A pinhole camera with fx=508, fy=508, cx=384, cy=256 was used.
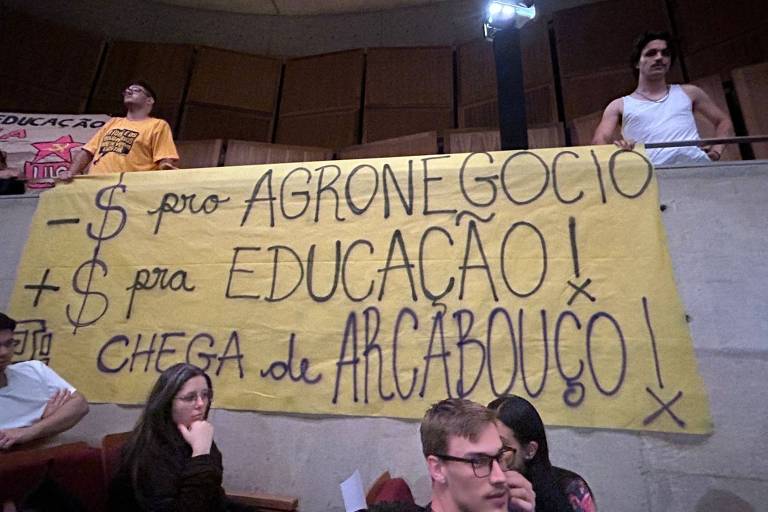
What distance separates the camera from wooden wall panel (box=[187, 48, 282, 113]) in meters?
6.59

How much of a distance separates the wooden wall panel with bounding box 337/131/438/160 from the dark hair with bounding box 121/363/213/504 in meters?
3.90

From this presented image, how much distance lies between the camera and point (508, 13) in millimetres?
3625

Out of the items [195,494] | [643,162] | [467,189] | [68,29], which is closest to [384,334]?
[467,189]

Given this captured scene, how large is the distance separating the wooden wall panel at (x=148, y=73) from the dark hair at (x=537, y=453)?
6016mm

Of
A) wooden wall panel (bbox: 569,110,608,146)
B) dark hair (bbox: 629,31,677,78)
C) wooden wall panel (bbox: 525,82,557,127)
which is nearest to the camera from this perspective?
Result: dark hair (bbox: 629,31,677,78)

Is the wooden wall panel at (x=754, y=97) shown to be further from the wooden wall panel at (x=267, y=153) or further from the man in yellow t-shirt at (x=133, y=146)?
the man in yellow t-shirt at (x=133, y=146)

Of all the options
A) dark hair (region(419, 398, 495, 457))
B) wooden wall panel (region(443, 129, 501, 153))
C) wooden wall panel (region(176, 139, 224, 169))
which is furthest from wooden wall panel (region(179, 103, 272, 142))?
dark hair (region(419, 398, 495, 457))

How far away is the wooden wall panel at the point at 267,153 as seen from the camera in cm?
562

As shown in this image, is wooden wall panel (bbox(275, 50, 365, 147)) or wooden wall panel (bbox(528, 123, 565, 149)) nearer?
wooden wall panel (bbox(528, 123, 565, 149))

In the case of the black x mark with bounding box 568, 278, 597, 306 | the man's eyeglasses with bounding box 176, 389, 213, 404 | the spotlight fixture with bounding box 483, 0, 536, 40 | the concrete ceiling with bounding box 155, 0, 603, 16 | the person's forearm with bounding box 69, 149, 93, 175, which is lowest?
the man's eyeglasses with bounding box 176, 389, 213, 404

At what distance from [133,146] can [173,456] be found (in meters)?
2.26

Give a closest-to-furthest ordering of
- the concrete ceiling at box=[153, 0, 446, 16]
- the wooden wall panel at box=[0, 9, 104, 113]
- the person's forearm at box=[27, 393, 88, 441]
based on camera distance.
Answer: the person's forearm at box=[27, 393, 88, 441]
the wooden wall panel at box=[0, 9, 104, 113]
the concrete ceiling at box=[153, 0, 446, 16]

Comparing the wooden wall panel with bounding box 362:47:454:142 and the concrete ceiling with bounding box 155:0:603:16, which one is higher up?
the concrete ceiling with bounding box 155:0:603:16

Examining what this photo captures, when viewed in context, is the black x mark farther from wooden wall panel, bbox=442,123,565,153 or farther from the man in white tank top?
wooden wall panel, bbox=442,123,565,153
